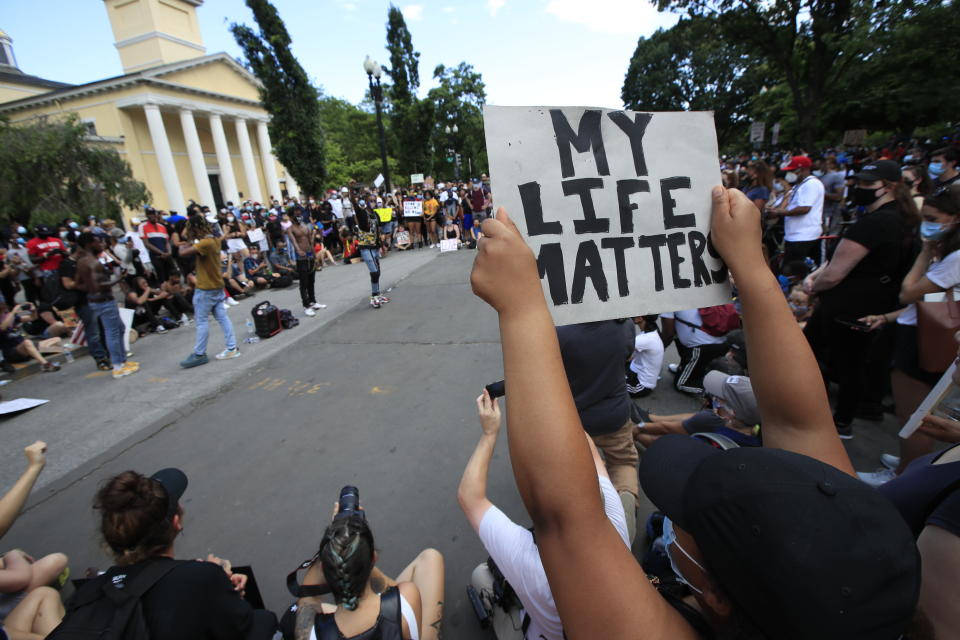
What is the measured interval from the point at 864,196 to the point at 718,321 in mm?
1432

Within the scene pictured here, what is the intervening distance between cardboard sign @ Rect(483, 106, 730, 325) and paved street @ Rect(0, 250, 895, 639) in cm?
216

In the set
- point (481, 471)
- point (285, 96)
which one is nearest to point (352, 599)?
point (481, 471)

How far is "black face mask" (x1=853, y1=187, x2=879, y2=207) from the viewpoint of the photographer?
3404mm

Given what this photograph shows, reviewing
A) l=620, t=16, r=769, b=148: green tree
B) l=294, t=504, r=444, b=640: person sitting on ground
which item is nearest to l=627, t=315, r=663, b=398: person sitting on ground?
l=294, t=504, r=444, b=640: person sitting on ground

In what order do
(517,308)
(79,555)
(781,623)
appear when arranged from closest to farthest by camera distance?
(781,623), (517,308), (79,555)

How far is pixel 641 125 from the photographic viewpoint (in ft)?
4.37

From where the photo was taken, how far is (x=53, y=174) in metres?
16.0

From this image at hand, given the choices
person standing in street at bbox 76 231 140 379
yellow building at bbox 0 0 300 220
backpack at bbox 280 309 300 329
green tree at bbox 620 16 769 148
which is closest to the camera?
person standing in street at bbox 76 231 140 379

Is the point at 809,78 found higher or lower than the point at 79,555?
higher

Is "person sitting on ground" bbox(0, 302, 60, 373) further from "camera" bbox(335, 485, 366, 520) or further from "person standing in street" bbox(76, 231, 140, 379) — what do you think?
"camera" bbox(335, 485, 366, 520)

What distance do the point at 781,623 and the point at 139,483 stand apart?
234cm

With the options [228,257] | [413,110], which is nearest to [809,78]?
[413,110]

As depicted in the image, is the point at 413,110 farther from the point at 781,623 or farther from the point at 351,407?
the point at 781,623

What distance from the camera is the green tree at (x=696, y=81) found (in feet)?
157
